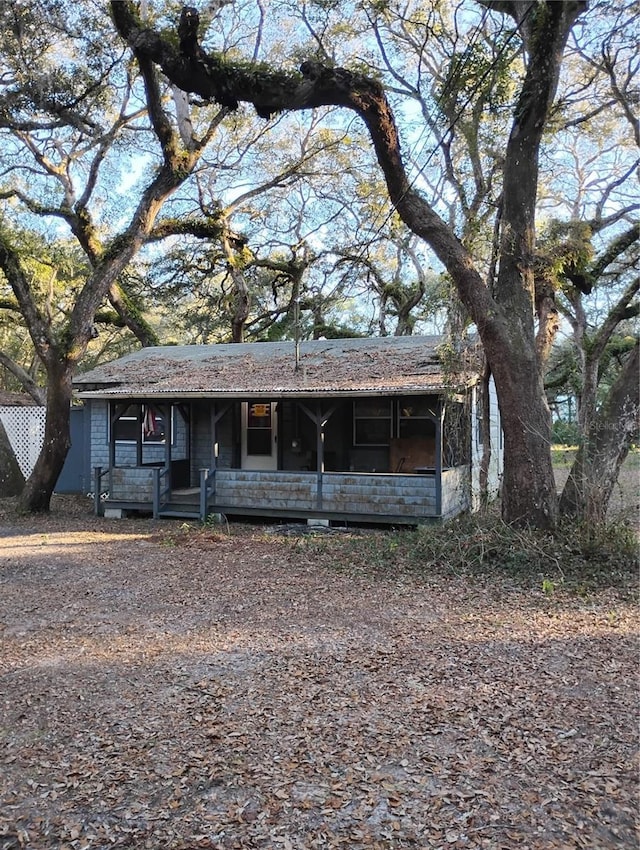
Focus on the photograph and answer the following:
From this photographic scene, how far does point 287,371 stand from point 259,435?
205 centimetres

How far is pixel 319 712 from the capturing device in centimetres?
379

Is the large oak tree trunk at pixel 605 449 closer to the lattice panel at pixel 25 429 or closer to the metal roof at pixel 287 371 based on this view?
the metal roof at pixel 287 371

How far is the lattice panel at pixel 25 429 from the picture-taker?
1675 centimetres

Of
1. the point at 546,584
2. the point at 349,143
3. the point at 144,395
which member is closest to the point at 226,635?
the point at 546,584

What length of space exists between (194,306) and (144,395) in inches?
546

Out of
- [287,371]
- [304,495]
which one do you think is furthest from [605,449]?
[287,371]

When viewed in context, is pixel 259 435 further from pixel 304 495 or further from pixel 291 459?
pixel 304 495

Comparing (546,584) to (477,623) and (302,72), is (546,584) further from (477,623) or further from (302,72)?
(302,72)

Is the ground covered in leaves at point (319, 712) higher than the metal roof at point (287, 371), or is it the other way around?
the metal roof at point (287, 371)

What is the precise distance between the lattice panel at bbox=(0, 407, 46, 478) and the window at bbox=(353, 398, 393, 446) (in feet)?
29.8

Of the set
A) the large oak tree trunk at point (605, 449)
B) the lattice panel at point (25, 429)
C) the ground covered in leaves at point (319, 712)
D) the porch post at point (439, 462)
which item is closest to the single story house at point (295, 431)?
the porch post at point (439, 462)

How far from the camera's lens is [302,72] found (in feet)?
27.4

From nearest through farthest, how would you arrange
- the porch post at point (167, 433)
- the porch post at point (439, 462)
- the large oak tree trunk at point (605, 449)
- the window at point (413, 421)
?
the large oak tree trunk at point (605, 449) → the porch post at point (439, 462) → the porch post at point (167, 433) → the window at point (413, 421)

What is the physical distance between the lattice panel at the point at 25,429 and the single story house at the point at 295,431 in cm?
323
